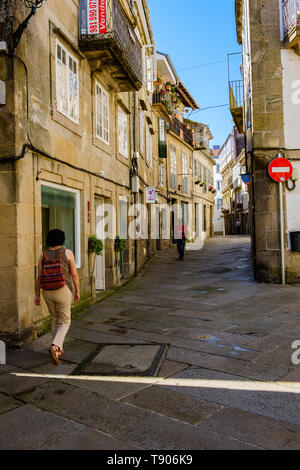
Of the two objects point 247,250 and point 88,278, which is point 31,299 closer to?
point 88,278

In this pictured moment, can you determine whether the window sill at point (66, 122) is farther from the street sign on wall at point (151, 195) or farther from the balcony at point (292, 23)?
the street sign on wall at point (151, 195)

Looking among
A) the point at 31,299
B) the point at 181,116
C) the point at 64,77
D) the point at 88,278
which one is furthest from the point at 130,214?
the point at 181,116

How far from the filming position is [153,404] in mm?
3834

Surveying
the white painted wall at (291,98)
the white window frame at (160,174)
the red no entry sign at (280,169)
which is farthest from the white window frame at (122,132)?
the white window frame at (160,174)

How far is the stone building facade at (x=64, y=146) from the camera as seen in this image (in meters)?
6.02

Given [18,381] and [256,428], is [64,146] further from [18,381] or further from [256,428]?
[256,428]

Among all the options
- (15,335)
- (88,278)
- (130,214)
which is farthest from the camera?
(130,214)

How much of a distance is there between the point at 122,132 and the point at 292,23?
5.32m

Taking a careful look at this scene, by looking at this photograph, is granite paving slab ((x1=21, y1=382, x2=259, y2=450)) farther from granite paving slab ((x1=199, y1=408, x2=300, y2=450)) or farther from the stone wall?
the stone wall

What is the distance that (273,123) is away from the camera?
37.0 ft

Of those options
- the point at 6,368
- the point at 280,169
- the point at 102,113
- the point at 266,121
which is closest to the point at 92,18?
the point at 102,113

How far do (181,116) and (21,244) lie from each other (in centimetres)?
2636

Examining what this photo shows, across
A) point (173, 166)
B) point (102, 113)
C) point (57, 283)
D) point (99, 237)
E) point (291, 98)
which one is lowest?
point (57, 283)

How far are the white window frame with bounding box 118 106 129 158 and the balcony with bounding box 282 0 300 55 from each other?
489cm
